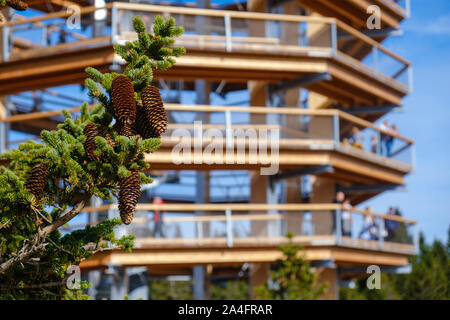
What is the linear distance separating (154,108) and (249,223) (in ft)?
43.2

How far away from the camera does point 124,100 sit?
7.12m

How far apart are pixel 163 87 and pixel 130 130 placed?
67.7ft

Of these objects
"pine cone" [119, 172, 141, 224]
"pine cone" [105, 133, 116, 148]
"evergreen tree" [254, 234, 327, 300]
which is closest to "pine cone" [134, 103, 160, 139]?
"pine cone" [105, 133, 116, 148]

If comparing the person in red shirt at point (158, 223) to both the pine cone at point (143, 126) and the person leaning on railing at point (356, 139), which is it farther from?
the pine cone at point (143, 126)

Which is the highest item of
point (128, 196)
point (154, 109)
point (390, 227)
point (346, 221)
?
point (154, 109)

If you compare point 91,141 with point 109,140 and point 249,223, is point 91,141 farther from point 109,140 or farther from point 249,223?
point 249,223

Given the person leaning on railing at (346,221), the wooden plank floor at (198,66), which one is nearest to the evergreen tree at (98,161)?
the wooden plank floor at (198,66)

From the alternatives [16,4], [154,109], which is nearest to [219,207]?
[16,4]

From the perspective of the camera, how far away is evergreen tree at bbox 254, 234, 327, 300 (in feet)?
63.0

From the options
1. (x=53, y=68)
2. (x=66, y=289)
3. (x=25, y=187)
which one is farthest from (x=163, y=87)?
(x=25, y=187)

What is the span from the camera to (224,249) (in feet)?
66.7

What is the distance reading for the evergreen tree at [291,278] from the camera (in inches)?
756

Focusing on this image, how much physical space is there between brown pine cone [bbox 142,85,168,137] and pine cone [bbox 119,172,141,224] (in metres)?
0.55

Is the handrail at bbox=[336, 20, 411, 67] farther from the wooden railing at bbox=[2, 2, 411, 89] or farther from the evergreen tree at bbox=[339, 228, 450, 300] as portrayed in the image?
the evergreen tree at bbox=[339, 228, 450, 300]
